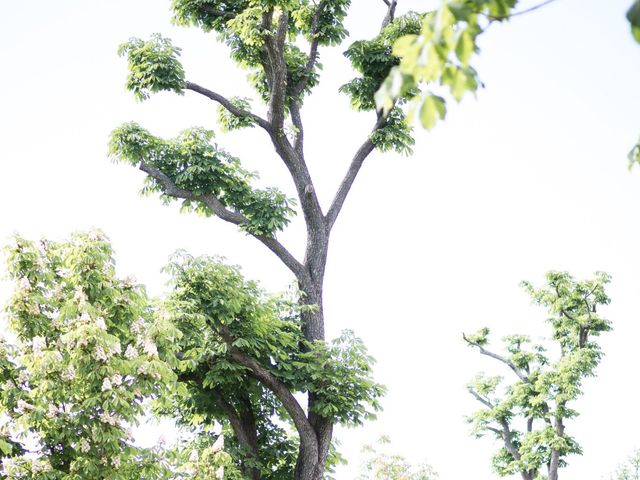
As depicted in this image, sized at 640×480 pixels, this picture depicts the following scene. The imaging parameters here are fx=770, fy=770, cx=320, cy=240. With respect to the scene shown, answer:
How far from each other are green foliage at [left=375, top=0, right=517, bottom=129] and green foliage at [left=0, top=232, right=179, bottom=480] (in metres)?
5.81

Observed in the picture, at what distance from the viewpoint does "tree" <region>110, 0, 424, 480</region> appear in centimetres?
1091

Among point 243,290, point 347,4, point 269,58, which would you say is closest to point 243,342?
point 243,290

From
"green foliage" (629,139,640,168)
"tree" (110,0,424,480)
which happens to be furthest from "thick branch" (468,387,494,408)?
"green foliage" (629,139,640,168)

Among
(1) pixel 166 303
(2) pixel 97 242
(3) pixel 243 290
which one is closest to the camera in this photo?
(2) pixel 97 242

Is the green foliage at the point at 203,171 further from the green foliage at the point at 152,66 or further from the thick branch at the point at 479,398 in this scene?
the thick branch at the point at 479,398

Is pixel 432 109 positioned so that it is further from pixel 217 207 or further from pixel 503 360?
pixel 503 360

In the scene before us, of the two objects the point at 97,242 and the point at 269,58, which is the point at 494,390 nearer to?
the point at 269,58

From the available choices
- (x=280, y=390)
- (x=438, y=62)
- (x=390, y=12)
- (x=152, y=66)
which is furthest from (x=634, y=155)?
(x=390, y=12)

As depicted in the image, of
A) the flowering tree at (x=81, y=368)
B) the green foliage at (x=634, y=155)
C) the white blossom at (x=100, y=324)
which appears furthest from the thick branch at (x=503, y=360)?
the green foliage at (x=634, y=155)

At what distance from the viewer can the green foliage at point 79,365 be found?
25.3ft

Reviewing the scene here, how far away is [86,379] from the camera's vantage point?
7922mm

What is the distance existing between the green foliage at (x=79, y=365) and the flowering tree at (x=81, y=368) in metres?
0.01

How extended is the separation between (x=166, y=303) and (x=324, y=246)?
354cm

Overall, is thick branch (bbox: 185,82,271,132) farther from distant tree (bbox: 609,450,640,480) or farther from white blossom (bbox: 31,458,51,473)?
distant tree (bbox: 609,450,640,480)
